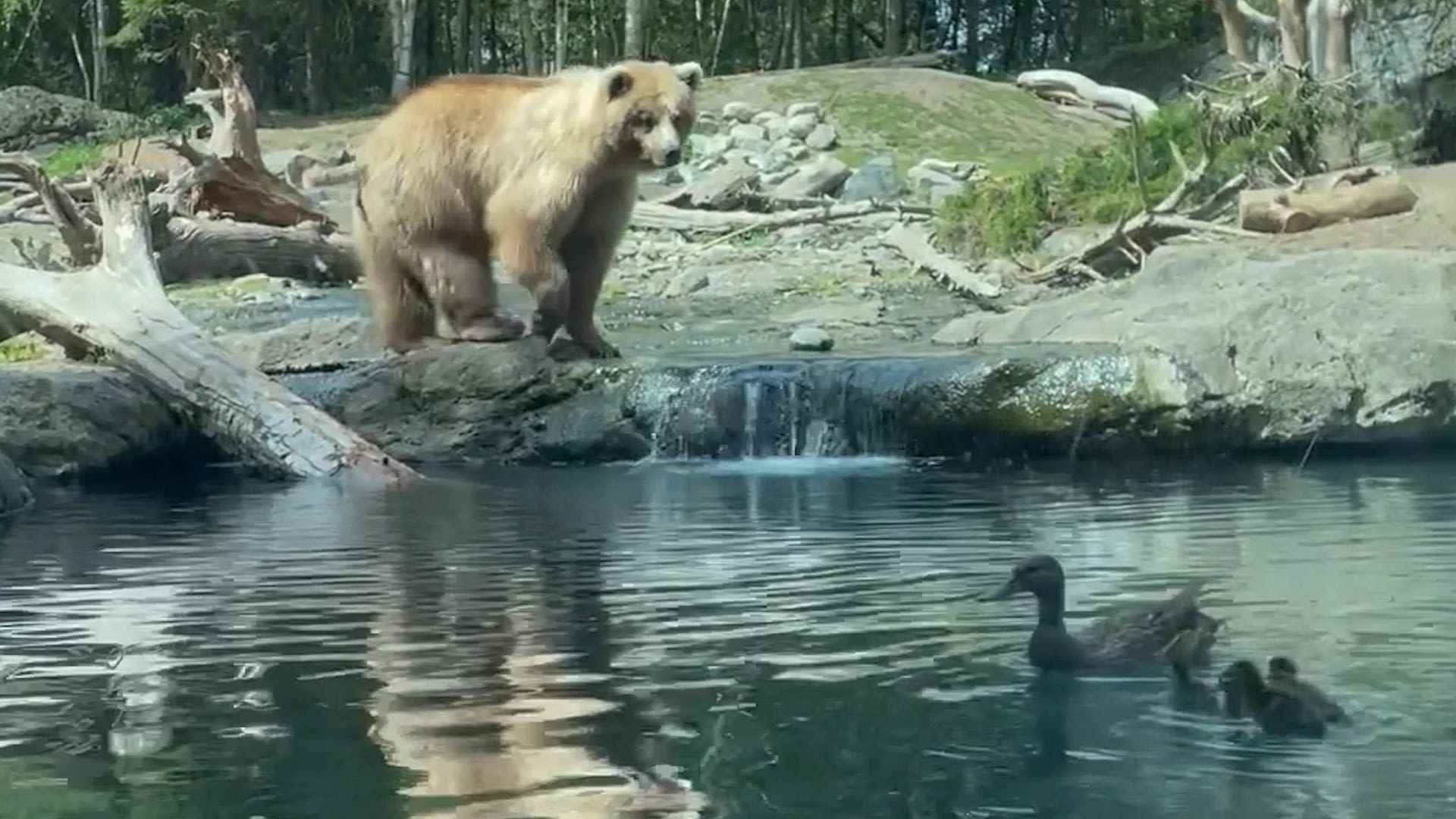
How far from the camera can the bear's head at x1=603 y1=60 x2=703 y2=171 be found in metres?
12.4

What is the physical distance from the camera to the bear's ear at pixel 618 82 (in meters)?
12.4

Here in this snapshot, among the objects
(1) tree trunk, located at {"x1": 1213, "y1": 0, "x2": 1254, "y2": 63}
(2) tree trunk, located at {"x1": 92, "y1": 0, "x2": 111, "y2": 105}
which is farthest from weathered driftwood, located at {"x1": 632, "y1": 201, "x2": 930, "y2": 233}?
(2) tree trunk, located at {"x1": 92, "y1": 0, "x2": 111, "y2": 105}

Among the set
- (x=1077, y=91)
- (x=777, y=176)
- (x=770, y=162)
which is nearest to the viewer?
(x=777, y=176)

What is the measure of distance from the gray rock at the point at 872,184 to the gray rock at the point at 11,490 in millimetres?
14694

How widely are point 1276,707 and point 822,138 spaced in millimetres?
25349

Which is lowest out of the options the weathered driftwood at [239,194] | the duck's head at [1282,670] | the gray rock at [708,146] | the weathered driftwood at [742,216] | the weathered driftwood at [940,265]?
the duck's head at [1282,670]

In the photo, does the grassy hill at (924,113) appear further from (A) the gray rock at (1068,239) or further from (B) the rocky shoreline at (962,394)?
(B) the rocky shoreline at (962,394)

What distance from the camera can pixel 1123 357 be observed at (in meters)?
12.9

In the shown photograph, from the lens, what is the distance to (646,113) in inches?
492

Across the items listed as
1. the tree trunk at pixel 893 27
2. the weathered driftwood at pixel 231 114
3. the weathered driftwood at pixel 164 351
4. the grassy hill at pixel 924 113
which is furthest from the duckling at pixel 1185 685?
the tree trunk at pixel 893 27

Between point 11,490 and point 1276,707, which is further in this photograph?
point 11,490

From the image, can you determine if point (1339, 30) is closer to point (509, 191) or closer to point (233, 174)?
point (233, 174)

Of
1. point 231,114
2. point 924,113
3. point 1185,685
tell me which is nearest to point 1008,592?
point 1185,685

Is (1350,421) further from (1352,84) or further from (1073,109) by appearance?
(1073,109)
